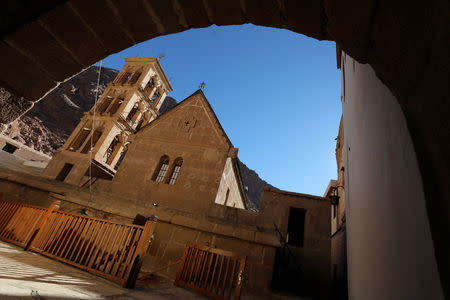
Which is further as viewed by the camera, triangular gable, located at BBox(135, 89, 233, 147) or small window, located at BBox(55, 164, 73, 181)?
small window, located at BBox(55, 164, 73, 181)

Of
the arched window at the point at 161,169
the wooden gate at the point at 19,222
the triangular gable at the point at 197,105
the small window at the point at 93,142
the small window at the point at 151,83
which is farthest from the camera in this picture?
the small window at the point at 151,83

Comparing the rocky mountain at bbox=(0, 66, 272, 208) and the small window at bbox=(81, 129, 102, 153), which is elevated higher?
the rocky mountain at bbox=(0, 66, 272, 208)

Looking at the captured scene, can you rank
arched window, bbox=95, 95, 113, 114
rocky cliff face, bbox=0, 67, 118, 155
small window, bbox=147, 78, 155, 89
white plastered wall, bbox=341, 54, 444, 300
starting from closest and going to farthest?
white plastered wall, bbox=341, 54, 444, 300 < arched window, bbox=95, 95, 113, 114 < small window, bbox=147, 78, 155, 89 < rocky cliff face, bbox=0, 67, 118, 155

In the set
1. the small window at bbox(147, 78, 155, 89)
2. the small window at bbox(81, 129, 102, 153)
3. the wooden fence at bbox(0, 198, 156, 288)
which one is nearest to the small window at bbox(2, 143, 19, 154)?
the small window at bbox(81, 129, 102, 153)

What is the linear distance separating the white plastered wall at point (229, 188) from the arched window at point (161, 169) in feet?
9.98

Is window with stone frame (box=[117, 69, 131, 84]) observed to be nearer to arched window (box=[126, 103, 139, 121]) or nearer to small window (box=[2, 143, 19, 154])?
arched window (box=[126, 103, 139, 121])

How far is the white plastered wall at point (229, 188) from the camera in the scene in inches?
397

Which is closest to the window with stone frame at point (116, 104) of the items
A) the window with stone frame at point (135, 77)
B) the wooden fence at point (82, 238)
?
the window with stone frame at point (135, 77)

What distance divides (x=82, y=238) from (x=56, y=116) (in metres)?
40.8

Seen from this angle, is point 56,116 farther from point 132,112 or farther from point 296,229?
point 296,229

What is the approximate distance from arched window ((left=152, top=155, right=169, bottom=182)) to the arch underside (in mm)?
8781

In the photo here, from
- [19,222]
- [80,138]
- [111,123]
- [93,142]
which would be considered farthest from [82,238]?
[80,138]

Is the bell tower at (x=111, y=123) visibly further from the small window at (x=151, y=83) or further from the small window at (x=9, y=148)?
the small window at (x=9, y=148)

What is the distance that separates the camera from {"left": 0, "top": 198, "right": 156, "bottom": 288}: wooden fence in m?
4.29
